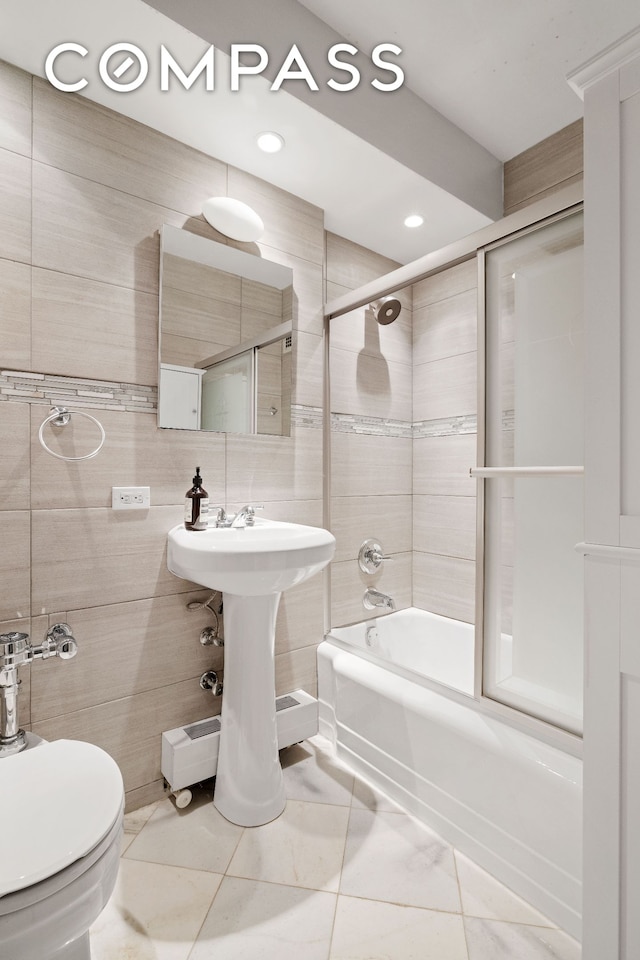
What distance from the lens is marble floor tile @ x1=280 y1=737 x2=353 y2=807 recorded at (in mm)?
1719

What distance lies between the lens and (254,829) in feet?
5.10

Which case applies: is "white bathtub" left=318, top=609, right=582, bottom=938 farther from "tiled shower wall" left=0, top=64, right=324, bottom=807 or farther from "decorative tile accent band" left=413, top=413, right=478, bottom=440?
"decorative tile accent band" left=413, top=413, right=478, bottom=440

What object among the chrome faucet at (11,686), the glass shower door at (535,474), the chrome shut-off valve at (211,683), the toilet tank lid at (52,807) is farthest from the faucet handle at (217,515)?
the glass shower door at (535,474)

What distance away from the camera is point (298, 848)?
1471mm

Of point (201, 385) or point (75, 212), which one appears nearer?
point (75, 212)

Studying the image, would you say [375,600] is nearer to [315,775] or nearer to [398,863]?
[315,775]

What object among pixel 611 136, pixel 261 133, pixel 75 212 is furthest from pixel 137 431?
pixel 611 136

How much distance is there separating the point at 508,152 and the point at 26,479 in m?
2.38

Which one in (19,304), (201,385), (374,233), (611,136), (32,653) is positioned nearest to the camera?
(611,136)

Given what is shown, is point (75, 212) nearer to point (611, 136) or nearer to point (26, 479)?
point (26, 479)

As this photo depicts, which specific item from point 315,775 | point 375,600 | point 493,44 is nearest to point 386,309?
point 493,44

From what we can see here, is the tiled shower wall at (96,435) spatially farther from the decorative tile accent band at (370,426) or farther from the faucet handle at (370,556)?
the faucet handle at (370,556)

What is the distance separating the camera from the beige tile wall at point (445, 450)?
2.41 meters

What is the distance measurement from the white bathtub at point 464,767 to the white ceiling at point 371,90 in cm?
194
